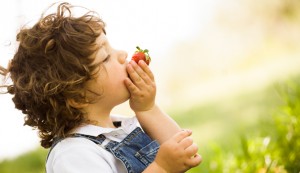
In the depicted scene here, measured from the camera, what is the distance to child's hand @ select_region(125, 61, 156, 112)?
219cm

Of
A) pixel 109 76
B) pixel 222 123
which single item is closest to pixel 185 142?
pixel 109 76

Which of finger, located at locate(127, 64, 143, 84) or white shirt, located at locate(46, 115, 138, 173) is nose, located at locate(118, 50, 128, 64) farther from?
white shirt, located at locate(46, 115, 138, 173)

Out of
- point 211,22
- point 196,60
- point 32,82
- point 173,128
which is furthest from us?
point 211,22

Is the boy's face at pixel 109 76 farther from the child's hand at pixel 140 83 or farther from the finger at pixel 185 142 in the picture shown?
the finger at pixel 185 142

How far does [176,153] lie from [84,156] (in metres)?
0.27

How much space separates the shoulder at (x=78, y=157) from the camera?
6.66 feet

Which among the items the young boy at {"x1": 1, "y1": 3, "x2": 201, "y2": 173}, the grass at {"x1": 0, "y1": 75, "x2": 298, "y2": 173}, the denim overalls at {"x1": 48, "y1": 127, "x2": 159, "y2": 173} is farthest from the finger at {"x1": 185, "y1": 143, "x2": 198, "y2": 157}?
the grass at {"x1": 0, "y1": 75, "x2": 298, "y2": 173}

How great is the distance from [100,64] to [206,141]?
10.1 ft

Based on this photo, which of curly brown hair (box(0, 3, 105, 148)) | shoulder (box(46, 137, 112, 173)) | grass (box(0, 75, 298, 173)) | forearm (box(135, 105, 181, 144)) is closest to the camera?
shoulder (box(46, 137, 112, 173))

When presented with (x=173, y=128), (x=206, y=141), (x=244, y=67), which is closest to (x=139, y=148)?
(x=173, y=128)

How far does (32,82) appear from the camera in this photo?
2.13 meters

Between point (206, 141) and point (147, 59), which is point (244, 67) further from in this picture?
point (147, 59)

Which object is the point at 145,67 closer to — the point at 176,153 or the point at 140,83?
the point at 140,83

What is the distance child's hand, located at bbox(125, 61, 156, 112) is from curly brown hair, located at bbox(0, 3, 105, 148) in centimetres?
12
